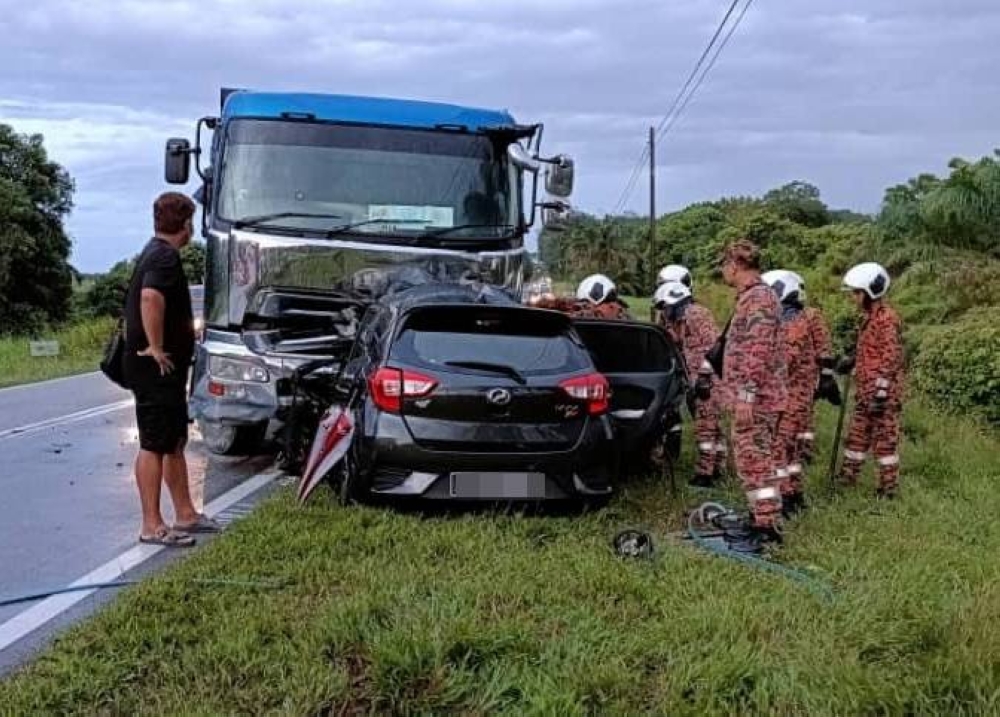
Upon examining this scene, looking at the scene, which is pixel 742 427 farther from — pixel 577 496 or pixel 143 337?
pixel 143 337

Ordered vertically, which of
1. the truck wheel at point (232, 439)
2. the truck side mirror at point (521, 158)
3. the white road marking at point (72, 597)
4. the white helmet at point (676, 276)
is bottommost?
the white road marking at point (72, 597)

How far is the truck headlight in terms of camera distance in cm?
820

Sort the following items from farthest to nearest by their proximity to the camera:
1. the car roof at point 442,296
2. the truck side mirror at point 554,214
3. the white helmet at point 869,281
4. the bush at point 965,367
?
the bush at point 965,367 → the truck side mirror at point 554,214 → the white helmet at point 869,281 → the car roof at point 442,296

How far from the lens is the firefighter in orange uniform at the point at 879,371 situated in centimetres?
743

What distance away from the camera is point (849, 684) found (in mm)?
3912

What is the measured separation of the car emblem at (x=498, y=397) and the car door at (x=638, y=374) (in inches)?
40.8

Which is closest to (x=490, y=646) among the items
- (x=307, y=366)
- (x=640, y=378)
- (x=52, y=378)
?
(x=640, y=378)

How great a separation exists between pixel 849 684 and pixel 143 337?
13.8 feet

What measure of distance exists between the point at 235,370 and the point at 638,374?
3166 millimetres

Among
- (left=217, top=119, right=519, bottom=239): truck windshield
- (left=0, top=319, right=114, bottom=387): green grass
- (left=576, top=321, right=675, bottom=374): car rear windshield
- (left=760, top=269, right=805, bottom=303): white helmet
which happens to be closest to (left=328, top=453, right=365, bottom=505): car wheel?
(left=576, top=321, right=675, bottom=374): car rear windshield

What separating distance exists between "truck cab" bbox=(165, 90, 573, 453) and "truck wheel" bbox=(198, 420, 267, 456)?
0.02 meters

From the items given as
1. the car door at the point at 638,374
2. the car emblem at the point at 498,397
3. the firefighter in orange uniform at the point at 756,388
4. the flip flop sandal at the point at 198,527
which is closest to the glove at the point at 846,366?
the car door at the point at 638,374

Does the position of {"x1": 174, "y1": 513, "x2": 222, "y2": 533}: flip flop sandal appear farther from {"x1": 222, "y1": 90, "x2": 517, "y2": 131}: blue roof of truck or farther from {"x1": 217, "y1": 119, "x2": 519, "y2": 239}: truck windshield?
{"x1": 222, "y1": 90, "x2": 517, "y2": 131}: blue roof of truck

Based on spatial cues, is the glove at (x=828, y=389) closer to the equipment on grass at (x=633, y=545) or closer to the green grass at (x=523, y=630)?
the green grass at (x=523, y=630)
